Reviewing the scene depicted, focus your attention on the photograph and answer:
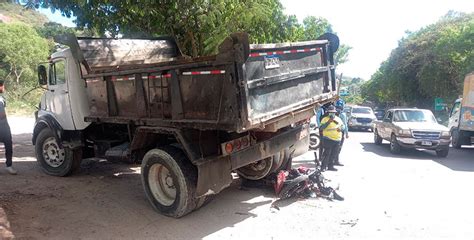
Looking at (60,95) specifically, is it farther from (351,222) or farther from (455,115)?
(455,115)

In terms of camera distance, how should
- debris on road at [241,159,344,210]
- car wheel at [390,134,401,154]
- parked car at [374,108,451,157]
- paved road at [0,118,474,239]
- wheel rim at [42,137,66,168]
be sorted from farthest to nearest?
car wheel at [390,134,401,154]
parked car at [374,108,451,157]
wheel rim at [42,137,66,168]
debris on road at [241,159,344,210]
paved road at [0,118,474,239]

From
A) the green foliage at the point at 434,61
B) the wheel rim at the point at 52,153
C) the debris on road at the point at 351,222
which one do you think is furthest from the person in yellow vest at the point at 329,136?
the green foliage at the point at 434,61

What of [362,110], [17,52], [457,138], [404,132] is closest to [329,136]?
[404,132]

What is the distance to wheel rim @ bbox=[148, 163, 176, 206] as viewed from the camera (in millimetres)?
5473

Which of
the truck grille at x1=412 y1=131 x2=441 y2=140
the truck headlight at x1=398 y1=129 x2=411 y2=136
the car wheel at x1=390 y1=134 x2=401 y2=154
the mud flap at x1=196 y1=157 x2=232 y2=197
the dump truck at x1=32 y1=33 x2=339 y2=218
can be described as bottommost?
the car wheel at x1=390 y1=134 x2=401 y2=154

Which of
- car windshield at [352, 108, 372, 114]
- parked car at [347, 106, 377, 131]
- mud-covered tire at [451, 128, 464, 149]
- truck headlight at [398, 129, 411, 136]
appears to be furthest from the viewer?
car windshield at [352, 108, 372, 114]

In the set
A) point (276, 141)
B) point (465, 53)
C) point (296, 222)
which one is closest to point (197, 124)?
point (276, 141)

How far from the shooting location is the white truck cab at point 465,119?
1222cm

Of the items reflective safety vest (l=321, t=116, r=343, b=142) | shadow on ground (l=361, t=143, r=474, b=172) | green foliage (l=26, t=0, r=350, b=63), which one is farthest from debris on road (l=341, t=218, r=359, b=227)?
green foliage (l=26, t=0, r=350, b=63)

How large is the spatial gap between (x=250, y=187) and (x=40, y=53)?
129 feet

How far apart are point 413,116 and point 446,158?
→ 206cm

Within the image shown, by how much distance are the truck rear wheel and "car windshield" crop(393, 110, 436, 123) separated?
31.4 ft

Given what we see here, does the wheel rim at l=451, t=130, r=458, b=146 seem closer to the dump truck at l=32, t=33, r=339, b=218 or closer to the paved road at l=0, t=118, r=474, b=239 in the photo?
the paved road at l=0, t=118, r=474, b=239

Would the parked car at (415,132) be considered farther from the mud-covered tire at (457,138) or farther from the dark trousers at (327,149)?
the dark trousers at (327,149)
